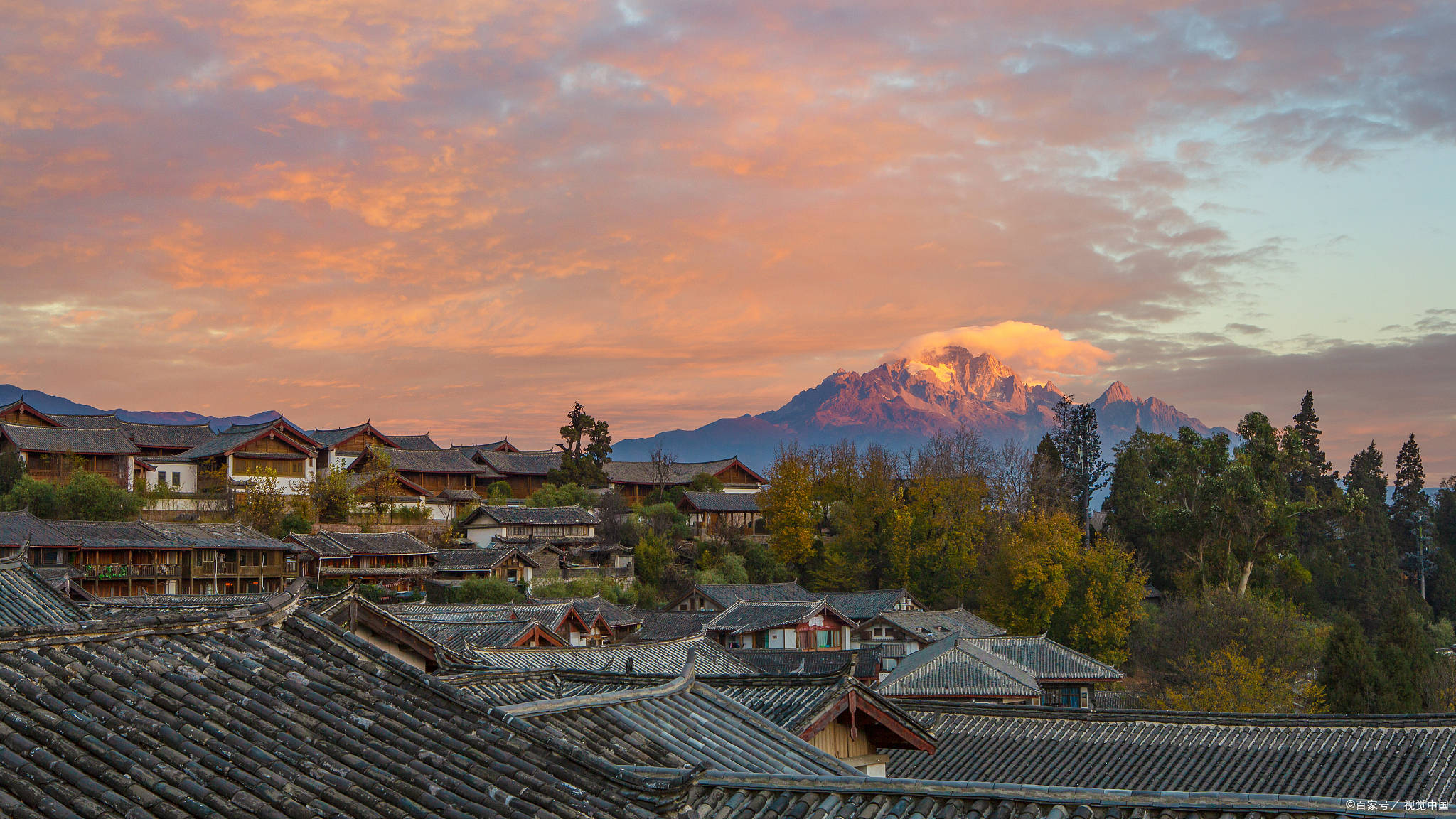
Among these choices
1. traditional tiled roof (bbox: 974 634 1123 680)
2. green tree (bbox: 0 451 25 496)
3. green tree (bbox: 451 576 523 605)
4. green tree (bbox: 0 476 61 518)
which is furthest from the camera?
green tree (bbox: 0 451 25 496)

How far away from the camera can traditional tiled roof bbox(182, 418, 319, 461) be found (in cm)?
6153

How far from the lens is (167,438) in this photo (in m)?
65.6

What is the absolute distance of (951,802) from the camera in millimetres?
7656

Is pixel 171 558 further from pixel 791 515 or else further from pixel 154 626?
pixel 154 626

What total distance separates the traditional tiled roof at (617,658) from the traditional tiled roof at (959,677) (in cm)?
1190

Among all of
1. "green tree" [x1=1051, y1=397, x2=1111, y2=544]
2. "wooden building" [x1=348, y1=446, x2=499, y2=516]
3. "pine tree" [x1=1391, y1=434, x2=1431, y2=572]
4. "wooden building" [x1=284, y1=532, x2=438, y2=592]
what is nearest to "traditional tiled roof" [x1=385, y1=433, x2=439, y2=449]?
"wooden building" [x1=348, y1=446, x2=499, y2=516]

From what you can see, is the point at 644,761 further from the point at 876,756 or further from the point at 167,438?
the point at 167,438

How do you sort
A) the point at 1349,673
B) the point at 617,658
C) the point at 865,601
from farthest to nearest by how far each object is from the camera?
1. the point at 865,601
2. the point at 1349,673
3. the point at 617,658

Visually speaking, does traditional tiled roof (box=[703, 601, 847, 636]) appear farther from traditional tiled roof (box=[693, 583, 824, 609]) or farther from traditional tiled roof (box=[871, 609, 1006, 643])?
traditional tiled roof (box=[871, 609, 1006, 643])

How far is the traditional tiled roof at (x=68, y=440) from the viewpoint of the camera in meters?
55.2

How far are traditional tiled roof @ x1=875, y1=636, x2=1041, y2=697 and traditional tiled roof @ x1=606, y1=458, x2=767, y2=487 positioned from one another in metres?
43.0

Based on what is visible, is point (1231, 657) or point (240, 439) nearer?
point (1231, 657)

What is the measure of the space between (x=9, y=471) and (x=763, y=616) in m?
40.0

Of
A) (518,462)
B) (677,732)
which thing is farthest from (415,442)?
(677,732)
